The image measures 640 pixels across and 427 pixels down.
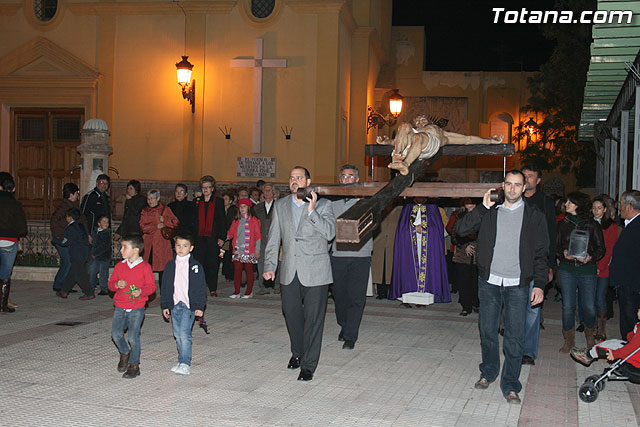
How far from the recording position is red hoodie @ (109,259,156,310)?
6.97 metres

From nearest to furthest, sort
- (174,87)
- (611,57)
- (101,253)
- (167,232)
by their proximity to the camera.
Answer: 1. (611,57)
2. (167,232)
3. (101,253)
4. (174,87)

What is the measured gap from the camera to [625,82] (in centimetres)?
1265

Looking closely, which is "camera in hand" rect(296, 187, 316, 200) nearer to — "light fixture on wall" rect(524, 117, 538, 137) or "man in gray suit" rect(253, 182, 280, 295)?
"man in gray suit" rect(253, 182, 280, 295)

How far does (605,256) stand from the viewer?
29.9ft

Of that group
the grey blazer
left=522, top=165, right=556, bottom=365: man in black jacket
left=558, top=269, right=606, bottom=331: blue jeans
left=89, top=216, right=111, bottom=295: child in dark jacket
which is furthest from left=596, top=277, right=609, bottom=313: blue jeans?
left=89, top=216, right=111, bottom=295: child in dark jacket

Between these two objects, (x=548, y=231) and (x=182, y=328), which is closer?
(x=182, y=328)

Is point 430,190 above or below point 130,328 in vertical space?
above

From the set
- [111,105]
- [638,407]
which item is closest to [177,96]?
[111,105]

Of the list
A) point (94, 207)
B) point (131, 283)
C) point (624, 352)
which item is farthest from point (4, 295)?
point (624, 352)

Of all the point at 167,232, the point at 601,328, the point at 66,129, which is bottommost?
the point at 601,328

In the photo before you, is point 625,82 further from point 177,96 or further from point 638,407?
point 177,96

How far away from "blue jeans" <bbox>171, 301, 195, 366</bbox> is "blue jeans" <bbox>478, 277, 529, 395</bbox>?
2.93 metres

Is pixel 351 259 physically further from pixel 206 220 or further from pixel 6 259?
pixel 6 259

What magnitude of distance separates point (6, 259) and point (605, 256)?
8383 mm
